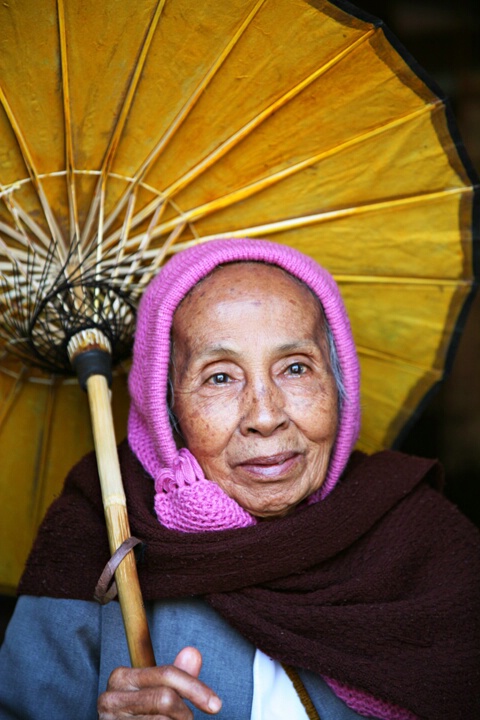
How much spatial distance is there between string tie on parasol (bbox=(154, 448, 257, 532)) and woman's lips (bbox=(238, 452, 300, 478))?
0.09 m

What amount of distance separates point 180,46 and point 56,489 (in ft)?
4.42

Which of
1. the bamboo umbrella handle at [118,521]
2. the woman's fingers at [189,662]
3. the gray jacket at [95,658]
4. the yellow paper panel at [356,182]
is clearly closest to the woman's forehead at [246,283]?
the yellow paper panel at [356,182]

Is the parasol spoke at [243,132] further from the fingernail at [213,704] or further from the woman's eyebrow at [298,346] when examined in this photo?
the fingernail at [213,704]

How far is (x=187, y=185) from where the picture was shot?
2277mm

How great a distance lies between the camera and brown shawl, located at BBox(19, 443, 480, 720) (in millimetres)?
1879

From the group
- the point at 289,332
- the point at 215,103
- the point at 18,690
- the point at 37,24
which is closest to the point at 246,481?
the point at 289,332

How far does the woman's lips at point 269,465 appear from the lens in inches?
77.9

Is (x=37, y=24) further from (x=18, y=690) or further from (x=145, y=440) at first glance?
(x=18, y=690)

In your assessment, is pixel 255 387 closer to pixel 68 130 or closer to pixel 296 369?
pixel 296 369

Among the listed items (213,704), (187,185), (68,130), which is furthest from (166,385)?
(213,704)

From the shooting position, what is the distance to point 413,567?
6.86 feet

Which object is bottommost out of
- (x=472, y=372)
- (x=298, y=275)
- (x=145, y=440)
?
(x=145, y=440)

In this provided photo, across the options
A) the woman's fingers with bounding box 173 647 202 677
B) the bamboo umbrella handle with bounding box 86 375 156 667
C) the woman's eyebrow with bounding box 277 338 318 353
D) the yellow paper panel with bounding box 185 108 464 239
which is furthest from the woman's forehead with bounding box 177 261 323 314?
the woman's fingers with bounding box 173 647 202 677

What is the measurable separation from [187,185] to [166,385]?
1.86 feet
